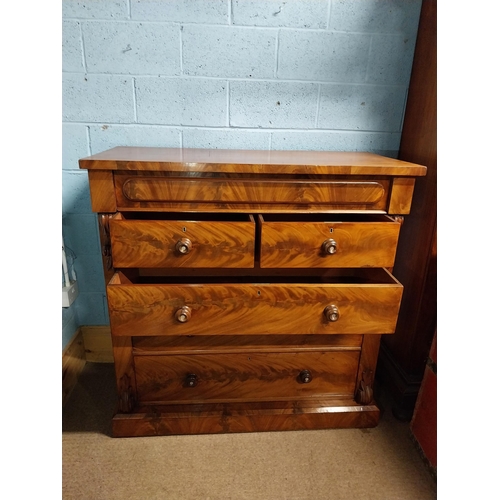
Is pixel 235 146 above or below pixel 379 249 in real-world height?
above

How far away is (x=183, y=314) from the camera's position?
3.54 feet

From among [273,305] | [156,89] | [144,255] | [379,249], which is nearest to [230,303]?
[273,305]

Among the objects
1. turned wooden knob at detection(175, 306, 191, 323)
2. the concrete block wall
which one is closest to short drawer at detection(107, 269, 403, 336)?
turned wooden knob at detection(175, 306, 191, 323)

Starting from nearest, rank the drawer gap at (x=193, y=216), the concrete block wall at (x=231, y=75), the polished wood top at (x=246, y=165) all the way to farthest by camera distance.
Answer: the polished wood top at (x=246, y=165) < the drawer gap at (x=193, y=216) < the concrete block wall at (x=231, y=75)

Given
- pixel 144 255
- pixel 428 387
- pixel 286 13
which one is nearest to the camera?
pixel 144 255

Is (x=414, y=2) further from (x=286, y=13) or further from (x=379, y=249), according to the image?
(x=379, y=249)

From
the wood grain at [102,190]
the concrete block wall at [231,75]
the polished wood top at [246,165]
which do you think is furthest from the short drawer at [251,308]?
the concrete block wall at [231,75]

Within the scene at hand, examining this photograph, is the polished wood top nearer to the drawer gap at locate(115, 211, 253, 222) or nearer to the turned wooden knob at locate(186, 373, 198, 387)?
the drawer gap at locate(115, 211, 253, 222)

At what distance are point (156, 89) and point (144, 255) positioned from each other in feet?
2.24

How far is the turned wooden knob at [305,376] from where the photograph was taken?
4.16ft

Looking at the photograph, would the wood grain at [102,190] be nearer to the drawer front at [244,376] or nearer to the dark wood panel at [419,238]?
the drawer front at [244,376]

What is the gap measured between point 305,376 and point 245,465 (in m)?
0.33

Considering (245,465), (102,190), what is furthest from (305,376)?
(102,190)

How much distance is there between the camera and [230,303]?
43.1 inches
